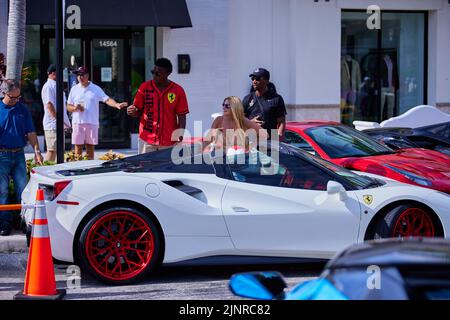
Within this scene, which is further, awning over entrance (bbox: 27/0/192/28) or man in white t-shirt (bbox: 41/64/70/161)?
awning over entrance (bbox: 27/0/192/28)

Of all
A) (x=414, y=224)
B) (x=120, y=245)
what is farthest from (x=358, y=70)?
(x=120, y=245)

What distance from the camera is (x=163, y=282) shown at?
736 cm

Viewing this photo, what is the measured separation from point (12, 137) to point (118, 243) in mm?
2670

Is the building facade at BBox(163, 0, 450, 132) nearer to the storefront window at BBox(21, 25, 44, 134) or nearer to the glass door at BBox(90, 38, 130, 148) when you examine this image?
the glass door at BBox(90, 38, 130, 148)

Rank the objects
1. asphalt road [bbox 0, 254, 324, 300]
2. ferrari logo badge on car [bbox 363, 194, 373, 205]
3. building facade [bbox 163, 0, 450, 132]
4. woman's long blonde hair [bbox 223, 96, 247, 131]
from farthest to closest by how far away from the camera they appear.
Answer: building facade [bbox 163, 0, 450, 132] → woman's long blonde hair [bbox 223, 96, 247, 131] → ferrari logo badge on car [bbox 363, 194, 373, 205] → asphalt road [bbox 0, 254, 324, 300]

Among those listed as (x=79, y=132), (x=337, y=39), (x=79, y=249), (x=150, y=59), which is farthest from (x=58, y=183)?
Answer: (x=337, y=39)

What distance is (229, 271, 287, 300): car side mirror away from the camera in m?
3.68

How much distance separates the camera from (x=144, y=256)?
7199 mm

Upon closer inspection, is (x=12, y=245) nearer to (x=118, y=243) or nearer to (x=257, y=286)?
(x=118, y=243)

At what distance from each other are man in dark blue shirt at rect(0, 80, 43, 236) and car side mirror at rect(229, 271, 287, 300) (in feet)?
18.9

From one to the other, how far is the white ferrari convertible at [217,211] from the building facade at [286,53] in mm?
9311

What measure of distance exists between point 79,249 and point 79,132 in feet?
21.1

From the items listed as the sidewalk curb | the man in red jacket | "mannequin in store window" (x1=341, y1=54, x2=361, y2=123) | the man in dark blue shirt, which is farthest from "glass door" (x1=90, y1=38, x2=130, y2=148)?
the sidewalk curb
